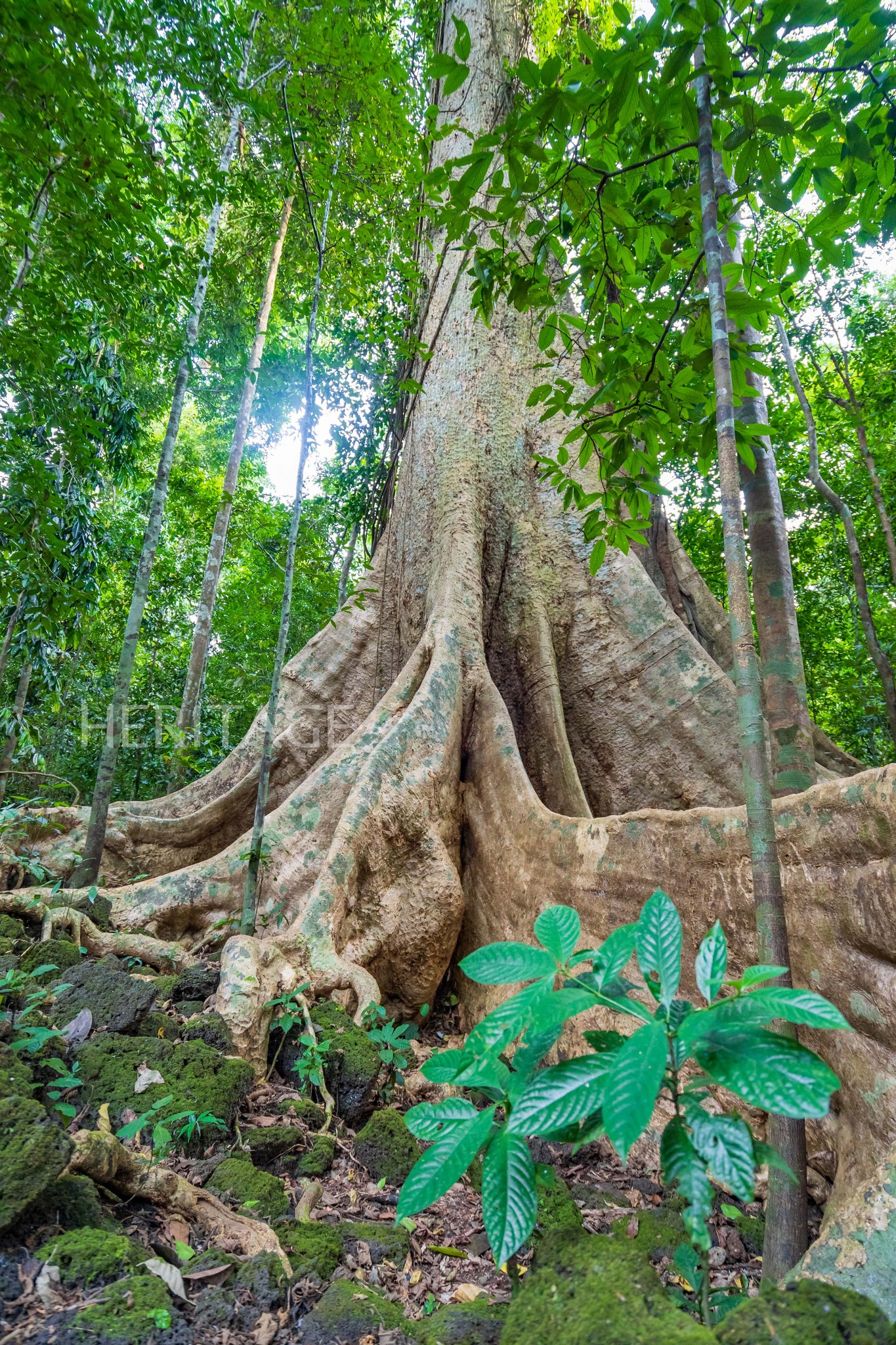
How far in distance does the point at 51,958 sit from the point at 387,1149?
5.11 feet

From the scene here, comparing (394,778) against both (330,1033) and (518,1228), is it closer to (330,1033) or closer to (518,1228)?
(330,1033)

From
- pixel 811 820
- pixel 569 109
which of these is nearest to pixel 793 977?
pixel 811 820

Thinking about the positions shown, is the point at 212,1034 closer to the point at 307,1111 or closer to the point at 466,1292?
the point at 307,1111

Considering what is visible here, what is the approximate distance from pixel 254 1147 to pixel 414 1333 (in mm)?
864

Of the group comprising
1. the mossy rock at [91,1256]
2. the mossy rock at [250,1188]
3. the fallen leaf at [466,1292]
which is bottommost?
the fallen leaf at [466,1292]

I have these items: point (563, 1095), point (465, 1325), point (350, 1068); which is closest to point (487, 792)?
point (350, 1068)

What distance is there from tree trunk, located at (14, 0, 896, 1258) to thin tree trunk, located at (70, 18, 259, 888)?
32 cm

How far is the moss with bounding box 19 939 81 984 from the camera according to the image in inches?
102

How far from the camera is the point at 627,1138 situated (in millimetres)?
773

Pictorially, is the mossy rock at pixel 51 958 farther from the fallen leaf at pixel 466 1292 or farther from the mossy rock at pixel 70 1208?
the fallen leaf at pixel 466 1292

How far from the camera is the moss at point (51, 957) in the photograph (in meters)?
2.60

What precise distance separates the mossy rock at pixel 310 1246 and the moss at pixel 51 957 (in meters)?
1.43

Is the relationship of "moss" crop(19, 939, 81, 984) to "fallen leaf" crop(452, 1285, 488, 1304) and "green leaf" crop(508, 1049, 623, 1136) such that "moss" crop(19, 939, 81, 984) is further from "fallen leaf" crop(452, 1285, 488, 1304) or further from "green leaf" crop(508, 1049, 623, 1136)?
"green leaf" crop(508, 1049, 623, 1136)

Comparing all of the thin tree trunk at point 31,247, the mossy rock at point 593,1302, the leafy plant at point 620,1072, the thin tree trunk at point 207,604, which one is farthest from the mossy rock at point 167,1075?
the thin tree trunk at point 207,604
